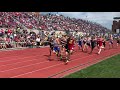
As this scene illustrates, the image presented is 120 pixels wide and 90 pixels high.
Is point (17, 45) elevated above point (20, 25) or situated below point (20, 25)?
below

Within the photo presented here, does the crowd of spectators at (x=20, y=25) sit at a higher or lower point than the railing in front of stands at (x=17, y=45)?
higher

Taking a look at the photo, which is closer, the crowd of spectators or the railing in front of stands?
the railing in front of stands

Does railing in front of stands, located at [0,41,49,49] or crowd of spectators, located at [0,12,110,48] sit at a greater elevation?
crowd of spectators, located at [0,12,110,48]

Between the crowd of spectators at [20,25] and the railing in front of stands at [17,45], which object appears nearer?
the railing in front of stands at [17,45]

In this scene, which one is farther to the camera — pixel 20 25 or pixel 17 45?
pixel 20 25
